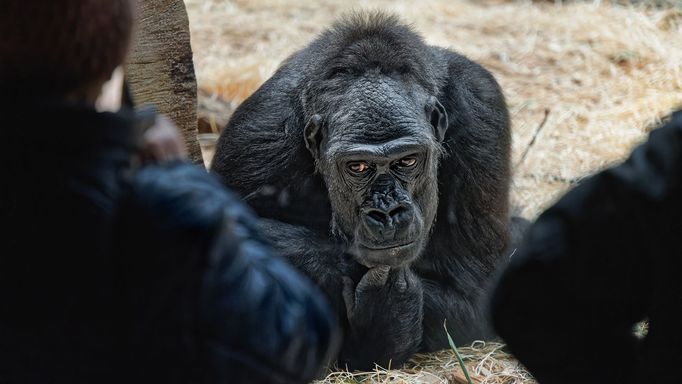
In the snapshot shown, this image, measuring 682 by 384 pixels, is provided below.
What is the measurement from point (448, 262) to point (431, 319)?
1.16 feet

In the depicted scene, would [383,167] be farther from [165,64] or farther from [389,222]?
[165,64]

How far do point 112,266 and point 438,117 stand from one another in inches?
133

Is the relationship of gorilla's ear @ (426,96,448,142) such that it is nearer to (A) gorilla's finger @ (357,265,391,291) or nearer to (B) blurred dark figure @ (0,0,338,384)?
(A) gorilla's finger @ (357,265,391,291)

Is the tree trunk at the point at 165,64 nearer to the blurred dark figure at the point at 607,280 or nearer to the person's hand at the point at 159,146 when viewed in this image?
the person's hand at the point at 159,146

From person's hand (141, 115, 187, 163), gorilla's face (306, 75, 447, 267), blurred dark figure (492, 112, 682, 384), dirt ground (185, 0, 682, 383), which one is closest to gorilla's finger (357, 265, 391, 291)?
gorilla's face (306, 75, 447, 267)

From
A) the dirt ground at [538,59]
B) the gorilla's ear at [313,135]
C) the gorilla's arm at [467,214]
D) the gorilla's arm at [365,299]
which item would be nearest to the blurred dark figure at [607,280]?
the gorilla's arm at [365,299]

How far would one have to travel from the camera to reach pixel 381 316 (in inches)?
201

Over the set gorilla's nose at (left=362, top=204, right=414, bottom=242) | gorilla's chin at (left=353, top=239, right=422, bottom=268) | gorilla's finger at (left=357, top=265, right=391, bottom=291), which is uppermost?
gorilla's nose at (left=362, top=204, right=414, bottom=242)

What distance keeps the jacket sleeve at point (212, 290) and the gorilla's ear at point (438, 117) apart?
301cm

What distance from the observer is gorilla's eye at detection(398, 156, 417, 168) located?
16.2ft

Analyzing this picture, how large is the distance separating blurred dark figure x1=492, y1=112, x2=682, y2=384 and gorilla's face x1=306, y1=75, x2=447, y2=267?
255cm

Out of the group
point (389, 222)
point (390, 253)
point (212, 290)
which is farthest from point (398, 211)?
point (212, 290)

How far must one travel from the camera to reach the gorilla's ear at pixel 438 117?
515 centimetres

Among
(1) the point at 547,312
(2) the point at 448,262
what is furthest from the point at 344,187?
(1) the point at 547,312
